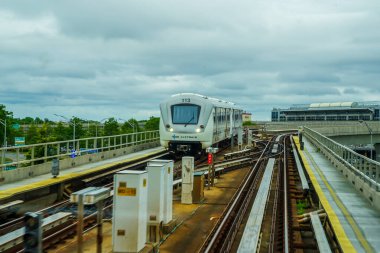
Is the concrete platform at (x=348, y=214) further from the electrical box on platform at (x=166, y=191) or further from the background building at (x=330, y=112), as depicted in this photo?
the background building at (x=330, y=112)

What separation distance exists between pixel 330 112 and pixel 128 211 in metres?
151

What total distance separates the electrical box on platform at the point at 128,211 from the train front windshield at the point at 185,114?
608 inches

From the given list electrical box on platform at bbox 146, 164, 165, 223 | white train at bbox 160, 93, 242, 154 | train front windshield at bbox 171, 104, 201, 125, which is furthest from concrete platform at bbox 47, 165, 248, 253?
train front windshield at bbox 171, 104, 201, 125

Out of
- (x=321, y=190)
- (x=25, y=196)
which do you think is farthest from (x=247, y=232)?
(x=25, y=196)

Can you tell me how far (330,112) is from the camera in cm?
15262

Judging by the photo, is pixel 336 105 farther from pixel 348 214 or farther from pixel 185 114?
pixel 348 214

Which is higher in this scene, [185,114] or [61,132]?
[185,114]

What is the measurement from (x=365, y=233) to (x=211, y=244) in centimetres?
333

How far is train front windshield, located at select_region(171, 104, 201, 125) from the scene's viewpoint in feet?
82.1

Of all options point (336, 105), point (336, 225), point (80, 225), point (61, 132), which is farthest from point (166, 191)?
point (336, 105)

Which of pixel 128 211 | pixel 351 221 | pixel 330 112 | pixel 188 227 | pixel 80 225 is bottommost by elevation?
pixel 188 227

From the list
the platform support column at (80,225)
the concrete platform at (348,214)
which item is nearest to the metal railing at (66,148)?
the platform support column at (80,225)

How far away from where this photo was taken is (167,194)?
1207cm

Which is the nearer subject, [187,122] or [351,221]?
[351,221]
